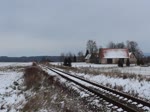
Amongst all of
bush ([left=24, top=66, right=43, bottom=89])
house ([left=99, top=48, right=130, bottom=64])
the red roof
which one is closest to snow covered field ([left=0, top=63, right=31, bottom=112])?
bush ([left=24, top=66, right=43, bottom=89])

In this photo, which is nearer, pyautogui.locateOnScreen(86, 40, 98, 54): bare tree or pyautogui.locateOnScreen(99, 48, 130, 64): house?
pyautogui.locateOnScreen(99, 48, 130, 64): house

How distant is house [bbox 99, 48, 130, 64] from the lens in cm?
12144

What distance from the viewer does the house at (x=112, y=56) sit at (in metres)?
121

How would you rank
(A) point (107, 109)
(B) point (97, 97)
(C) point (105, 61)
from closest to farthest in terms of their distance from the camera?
(A) point (107, 109) → (B) point (97, 97) → (C) point (105, 61)

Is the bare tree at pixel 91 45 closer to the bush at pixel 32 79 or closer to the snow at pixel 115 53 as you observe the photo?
the snow at pixel 115 53

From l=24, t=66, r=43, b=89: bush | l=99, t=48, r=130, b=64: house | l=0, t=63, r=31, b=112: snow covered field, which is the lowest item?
l=0, t=63, r=31, b=112: snow covered field

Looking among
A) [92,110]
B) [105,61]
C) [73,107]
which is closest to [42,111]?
[73,107]

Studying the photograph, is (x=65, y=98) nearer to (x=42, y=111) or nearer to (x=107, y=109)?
(x=42, y=111)

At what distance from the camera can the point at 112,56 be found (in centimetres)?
12175

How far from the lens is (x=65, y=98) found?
15.5 metres

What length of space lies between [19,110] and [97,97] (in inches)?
147

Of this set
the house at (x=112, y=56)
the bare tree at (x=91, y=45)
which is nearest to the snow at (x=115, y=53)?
the house at (x=112, y=56)

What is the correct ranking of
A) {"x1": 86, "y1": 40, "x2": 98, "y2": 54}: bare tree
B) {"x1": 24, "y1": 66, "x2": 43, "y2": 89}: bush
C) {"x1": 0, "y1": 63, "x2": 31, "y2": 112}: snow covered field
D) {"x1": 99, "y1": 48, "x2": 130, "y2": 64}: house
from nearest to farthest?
{"x1": 0, "y1": 63, "x2": 31, "y2": 112}: snow covered field
{"x1": 24, "y1": 66, "x2": 43, "y2": 89}: bush
{"x1": 99, "y1": 48, "x2": 130, "y2": 64}: house
{"x1": 86, "y1": 40, "x2": 98, "y2": 54}: bare tree

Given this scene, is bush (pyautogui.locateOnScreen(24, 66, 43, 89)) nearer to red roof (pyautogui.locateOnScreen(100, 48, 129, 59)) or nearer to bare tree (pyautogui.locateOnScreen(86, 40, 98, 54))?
red roof (pyautogui.locateOnScreen(100, 48, 129, 59))
